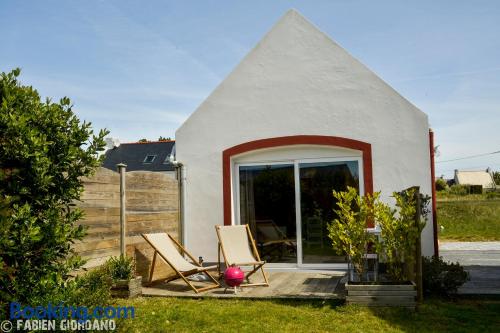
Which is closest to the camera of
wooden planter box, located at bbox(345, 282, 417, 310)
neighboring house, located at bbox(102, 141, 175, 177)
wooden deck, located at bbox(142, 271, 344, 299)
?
wooden planter box, located at bbox(345, 282, 417, 310)

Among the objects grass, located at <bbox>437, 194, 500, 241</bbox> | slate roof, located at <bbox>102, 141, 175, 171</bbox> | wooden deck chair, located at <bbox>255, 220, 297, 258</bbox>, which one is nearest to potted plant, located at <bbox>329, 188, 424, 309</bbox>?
wooden deck chair, located at <bbox>255, 220, 297, 258</bbox>

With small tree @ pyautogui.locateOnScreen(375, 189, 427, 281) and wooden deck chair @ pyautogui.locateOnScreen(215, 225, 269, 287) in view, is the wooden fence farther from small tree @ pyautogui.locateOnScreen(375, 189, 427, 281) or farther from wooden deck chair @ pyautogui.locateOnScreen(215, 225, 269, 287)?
small tree @ pyautogui.locateOnScreen(375, 189, 427, 281)

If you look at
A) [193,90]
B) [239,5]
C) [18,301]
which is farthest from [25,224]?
[193,90]

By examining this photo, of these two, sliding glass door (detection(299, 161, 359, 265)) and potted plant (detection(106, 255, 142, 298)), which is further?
sliding glass door (detection(299, 161, 359, 265))

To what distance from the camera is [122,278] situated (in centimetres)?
718

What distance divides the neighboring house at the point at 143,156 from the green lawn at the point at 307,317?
94.1 ft

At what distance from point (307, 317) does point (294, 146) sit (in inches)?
181

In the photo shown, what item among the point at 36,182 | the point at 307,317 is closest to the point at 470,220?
the point at 307,317

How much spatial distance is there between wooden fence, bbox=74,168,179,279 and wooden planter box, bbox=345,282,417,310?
3764mm

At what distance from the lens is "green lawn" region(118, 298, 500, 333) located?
5402mm

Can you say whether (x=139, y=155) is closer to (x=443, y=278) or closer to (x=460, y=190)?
(x=460, y=190)

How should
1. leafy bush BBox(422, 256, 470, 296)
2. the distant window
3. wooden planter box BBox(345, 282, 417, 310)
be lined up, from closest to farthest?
wooden planter box BBox(345, 282, 417, 310) < leafy bush BBox(422, 256, 470, 296) < the distant window

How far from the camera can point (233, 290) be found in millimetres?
7414

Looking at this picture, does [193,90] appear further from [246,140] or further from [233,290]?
[233,290]
